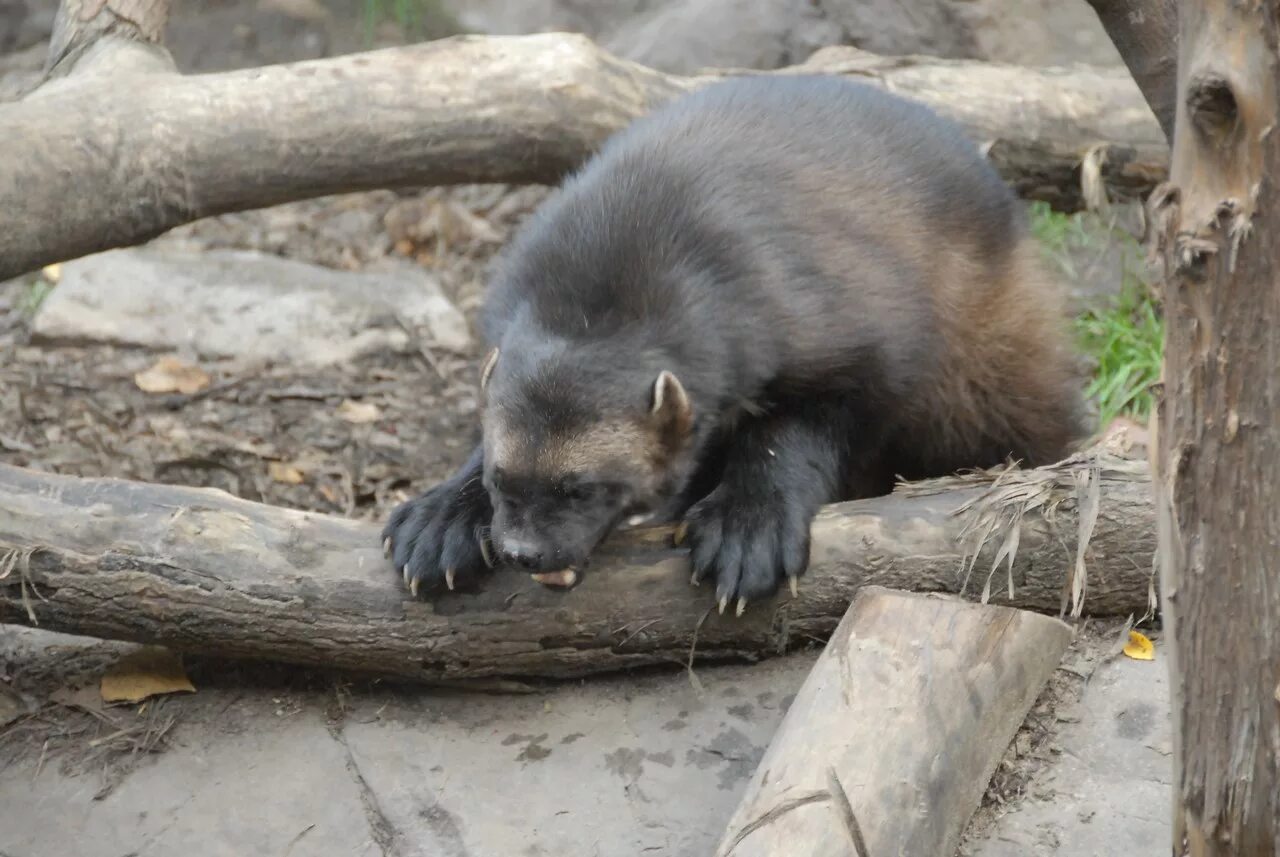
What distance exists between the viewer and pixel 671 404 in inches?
127

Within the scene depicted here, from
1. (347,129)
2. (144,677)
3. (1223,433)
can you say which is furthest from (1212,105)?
(347,129)

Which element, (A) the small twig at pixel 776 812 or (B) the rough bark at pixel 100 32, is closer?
(A) the small twig at pixel 776 812

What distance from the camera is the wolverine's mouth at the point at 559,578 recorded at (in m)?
3.16

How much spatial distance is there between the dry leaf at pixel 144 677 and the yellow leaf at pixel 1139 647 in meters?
2.25

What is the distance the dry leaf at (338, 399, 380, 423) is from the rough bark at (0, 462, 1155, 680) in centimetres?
222

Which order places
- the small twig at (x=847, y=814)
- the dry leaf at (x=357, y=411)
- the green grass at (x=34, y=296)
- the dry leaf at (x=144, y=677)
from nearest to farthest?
the small twig at (x=847, y=814) < the dry leaf at (x=144, y=677) < the dry leaf at (x=357, y=411) < the green grass at (x=34, y=296)

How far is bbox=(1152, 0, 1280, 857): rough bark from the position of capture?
Result: 1.82 m

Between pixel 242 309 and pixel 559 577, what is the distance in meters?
3.57

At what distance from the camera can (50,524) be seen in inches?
131

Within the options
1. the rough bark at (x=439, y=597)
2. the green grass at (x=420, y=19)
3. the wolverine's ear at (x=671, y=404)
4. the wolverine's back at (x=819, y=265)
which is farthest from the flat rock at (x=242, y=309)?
the wolverine's ear at (x=671, y=404)

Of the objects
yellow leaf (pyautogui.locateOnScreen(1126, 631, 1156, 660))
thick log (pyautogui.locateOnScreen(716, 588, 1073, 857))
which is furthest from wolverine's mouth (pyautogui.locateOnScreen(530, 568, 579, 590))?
yellow leaf (pyautogui.locateOnScreen(1126, 631, 1156, 660))

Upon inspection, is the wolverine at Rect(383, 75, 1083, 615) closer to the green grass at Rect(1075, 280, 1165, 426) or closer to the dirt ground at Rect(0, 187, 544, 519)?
the dirt ground at Rect(0, 187, 544, 519)

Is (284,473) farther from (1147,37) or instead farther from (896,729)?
(1147,37)

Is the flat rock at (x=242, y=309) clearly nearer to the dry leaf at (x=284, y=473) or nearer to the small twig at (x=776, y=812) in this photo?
the dry leaf at (x=284, y=473)
